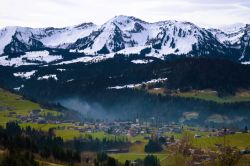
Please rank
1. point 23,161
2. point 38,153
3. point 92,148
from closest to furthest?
point 23,161
point 38,153
point 92,148

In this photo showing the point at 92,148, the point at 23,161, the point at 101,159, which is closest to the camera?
the point at 23,161

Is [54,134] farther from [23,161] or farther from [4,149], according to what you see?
[23,161]

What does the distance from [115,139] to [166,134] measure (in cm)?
2615

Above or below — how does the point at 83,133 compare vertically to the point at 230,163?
below

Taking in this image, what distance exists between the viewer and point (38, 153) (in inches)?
4609

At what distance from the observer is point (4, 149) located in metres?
107

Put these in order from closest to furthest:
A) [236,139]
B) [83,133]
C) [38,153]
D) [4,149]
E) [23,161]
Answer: [23,161] < [4,149] < [38,153] < [236,139] < [83,133]

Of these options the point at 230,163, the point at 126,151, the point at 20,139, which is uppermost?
the point at 230,163

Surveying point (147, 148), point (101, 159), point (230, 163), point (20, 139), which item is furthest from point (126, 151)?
point (230, 163)

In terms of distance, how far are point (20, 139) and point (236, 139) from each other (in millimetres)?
69083

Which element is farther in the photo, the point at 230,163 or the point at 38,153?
the point at 38,153

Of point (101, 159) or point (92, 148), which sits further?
point (92, 148)

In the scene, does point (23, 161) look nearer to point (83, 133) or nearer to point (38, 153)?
point (38, 153)

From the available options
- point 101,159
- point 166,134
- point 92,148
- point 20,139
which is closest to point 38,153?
point 20,139
